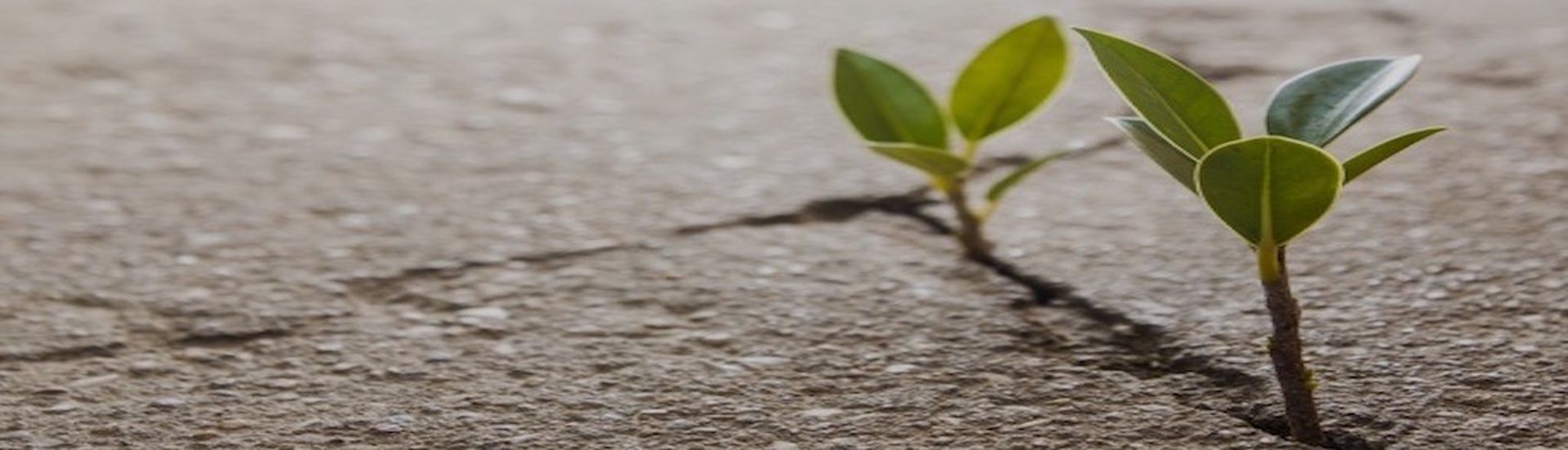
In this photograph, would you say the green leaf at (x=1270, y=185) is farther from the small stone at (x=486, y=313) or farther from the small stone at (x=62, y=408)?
the small stone at (x=62, y=408)

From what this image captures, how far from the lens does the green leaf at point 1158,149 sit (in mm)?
1116

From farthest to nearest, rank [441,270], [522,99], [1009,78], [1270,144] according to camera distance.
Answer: [522,99] < [441,270] < [1009,78] < [1270,144]

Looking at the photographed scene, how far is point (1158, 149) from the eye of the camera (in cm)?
112

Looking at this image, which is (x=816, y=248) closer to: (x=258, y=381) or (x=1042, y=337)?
(x=1042, y=337)

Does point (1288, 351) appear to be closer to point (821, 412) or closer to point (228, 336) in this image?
point (821, 412)

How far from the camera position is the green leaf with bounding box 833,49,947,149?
147 cm

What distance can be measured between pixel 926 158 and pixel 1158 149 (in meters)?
0.31

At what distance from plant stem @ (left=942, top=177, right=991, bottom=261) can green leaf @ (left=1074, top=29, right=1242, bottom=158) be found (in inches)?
16.1

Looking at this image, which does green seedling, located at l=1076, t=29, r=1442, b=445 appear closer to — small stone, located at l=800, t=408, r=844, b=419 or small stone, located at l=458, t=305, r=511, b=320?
small stone, located at l=800, t=408, r=844, b=419

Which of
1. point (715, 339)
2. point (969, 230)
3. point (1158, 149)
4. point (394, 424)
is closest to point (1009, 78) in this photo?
point (969, 230)

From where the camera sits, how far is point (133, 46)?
7.64ft

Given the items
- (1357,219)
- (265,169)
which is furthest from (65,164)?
(1357,219)

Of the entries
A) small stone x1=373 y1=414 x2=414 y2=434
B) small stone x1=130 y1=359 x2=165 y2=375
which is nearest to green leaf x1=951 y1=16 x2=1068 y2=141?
small stone x1=373 y1=414 x2=414 y2=434

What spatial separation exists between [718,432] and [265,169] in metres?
0.76
